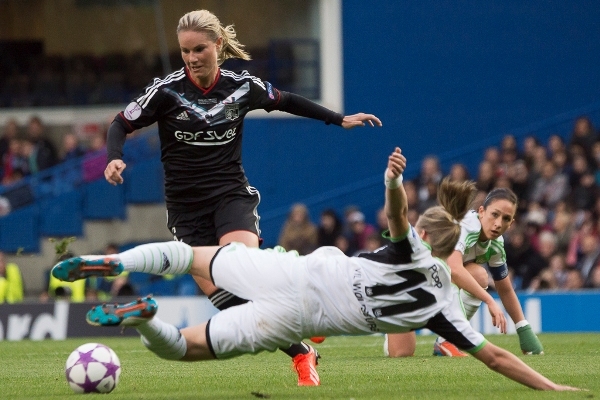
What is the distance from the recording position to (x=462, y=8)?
68.5ft

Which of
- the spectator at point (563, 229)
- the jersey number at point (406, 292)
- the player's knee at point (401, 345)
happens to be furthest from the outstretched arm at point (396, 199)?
the spectator at point (563, 229)

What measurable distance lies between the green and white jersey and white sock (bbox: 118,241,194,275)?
3245 mm

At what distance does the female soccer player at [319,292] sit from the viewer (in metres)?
6.04

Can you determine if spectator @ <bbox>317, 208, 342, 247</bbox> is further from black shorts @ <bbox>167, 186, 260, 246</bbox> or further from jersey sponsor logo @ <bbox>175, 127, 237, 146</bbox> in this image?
jersey sponsor logo @ <bbox>175, 127, 237, 146</bbox>

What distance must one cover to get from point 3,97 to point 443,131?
8.68 meters

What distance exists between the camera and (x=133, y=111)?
7.24m

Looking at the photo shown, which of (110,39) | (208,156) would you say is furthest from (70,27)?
(208,156)

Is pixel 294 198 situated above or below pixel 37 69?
below

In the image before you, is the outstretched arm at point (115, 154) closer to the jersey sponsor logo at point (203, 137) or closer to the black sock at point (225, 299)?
the jersey sponsor logo at point (203, 137)

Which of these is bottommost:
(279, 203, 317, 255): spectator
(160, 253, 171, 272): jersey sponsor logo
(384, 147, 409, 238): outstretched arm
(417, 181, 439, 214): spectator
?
(279, 203, 317, 255): spectator

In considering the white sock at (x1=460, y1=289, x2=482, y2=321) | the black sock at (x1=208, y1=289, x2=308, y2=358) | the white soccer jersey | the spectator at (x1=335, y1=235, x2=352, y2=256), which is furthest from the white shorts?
the spectator at (x1=335, y1=235, x2=352, y2=256)

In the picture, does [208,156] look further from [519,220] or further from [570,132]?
[570,132]

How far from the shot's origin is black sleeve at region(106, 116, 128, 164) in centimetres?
693

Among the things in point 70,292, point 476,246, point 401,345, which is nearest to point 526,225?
point 70,292
